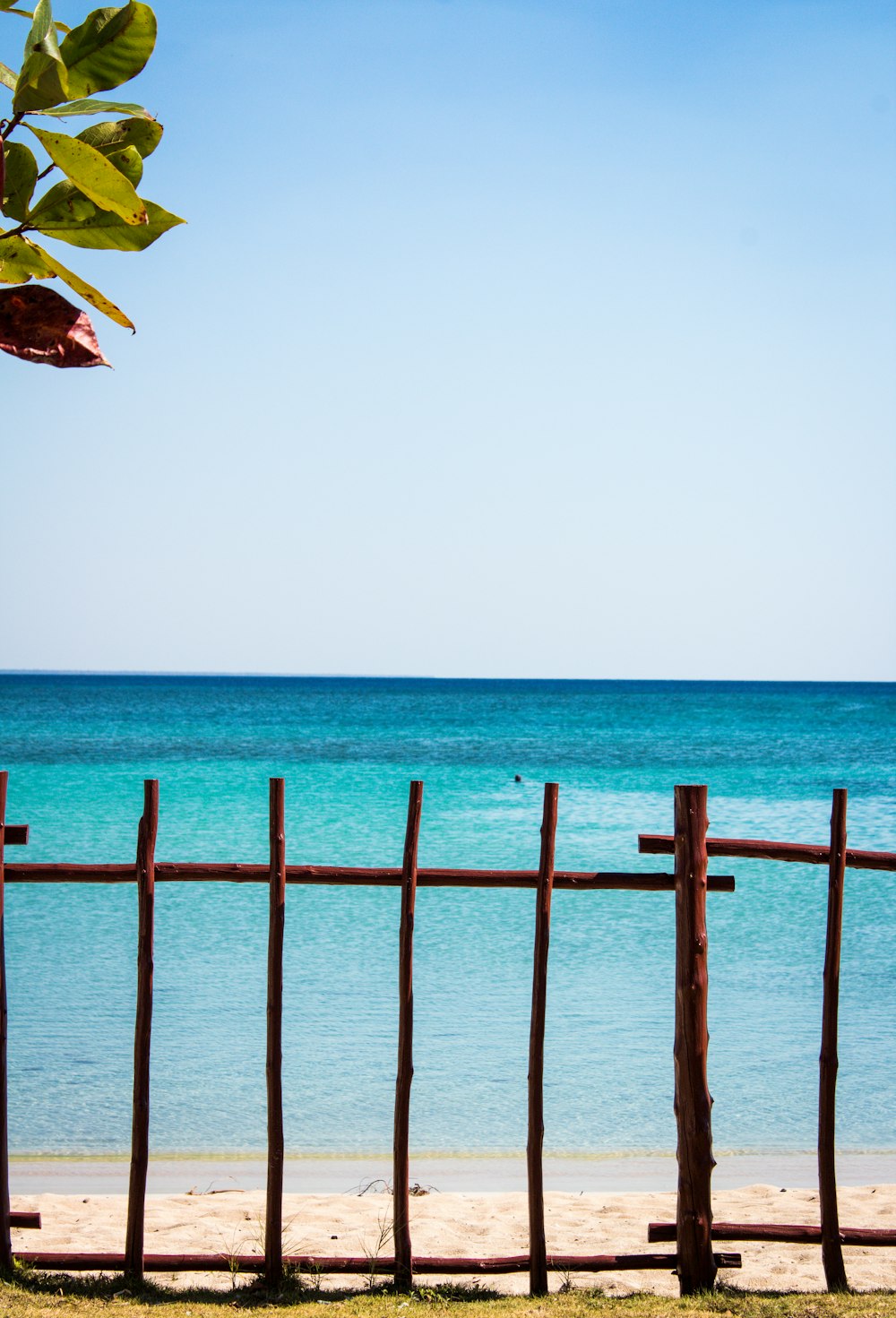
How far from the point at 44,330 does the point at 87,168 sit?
0.13m

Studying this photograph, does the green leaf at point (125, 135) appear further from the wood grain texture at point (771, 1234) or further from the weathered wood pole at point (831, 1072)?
the wood grain texture at point (771, 1234)

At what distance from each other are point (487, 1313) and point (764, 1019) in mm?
6134

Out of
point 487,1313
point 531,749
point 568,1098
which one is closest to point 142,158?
point 487,1313

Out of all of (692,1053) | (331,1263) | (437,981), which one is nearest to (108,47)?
(692,1053)

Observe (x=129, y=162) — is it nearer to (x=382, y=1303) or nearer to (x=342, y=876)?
(x=342, y=876)

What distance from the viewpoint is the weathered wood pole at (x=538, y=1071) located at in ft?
12.0

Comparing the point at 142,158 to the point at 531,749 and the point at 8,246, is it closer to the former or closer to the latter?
the point at 8,246

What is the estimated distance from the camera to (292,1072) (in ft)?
25.1

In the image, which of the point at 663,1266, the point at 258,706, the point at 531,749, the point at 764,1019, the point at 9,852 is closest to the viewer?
the point at 663,1266

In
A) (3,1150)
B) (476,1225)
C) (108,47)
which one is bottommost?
(476,1225)

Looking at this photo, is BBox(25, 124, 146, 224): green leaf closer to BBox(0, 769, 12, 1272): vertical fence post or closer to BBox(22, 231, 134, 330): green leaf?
BBox(22, 231, 134, 330): green leaf

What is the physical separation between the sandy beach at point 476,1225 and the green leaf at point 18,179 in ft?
12.4

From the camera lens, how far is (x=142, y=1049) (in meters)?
3.67

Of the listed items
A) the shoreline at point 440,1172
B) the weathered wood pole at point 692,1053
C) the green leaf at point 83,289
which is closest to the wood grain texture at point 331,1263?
the weathered wood pole at point 692,1053
